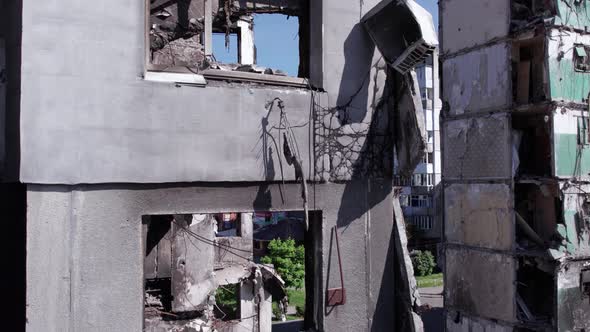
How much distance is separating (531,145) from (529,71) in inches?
42.7

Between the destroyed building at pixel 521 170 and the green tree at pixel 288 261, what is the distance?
57.7 feet

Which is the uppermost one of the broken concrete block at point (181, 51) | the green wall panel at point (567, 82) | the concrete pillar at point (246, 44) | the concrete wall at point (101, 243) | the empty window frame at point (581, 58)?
the concrete pillar at point (246, 44)

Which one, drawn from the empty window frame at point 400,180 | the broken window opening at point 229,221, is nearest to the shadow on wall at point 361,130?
the empty window frame at point 400,180

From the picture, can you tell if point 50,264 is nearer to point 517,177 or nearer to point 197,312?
point 517,177

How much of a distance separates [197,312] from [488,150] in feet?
32.1

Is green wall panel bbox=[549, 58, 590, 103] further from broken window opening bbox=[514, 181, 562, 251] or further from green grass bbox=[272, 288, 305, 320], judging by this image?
green grass bbox=[272, 288, 305, 320]

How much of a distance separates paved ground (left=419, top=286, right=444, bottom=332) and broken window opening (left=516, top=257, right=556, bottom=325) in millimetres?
11492

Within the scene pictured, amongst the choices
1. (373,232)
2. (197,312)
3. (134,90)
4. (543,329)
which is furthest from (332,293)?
(197,312)

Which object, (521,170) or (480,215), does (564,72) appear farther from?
(480,215)

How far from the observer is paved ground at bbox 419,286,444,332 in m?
22.4

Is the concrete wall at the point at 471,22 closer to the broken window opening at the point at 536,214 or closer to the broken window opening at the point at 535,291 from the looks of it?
the broken window opening at the point at 536,214

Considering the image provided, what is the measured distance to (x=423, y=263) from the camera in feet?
111

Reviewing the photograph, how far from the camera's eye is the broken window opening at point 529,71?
7.31m

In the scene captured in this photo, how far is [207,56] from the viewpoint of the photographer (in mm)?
6551
